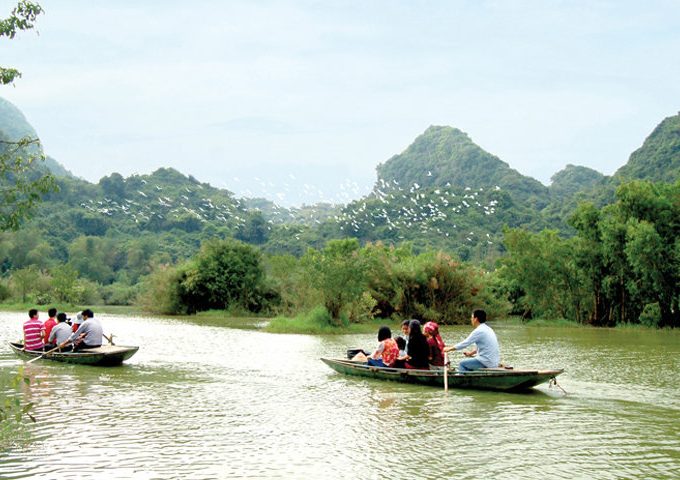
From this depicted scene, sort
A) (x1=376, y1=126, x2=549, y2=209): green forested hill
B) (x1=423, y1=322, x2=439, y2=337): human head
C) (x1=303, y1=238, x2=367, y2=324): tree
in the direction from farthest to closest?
(x1=376, y1=126, x2=549, y2=209): green forested hill → (x1=303, y1=238, x2=367, y2=324): tree → (x1=423, y1=322, x2=439, y2=337): human head

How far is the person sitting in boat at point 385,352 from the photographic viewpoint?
14.6 m

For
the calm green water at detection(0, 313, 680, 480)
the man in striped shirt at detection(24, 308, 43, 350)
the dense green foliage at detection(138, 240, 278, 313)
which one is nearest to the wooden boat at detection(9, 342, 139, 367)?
the calm green water at detection(0, 313, 680, 480)

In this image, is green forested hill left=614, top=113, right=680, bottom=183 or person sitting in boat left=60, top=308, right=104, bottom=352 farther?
green forested hill left=614, top=113, right=680, bottom=183

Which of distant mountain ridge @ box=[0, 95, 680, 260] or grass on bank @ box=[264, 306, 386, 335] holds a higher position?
distant mountain ridge @ box=[0, 95, 680, 260]

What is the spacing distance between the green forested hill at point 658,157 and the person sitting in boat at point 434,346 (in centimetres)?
5417

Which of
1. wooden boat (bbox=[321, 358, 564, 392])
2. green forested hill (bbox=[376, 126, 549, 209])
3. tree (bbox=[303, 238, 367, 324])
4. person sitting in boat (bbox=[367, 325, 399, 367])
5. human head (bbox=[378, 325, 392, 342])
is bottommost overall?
wooden boat (bbox=[321, 358, 564, 392])

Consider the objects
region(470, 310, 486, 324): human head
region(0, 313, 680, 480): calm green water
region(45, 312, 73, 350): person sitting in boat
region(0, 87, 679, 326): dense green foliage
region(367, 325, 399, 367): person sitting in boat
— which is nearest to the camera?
region(0, 313, 680, 480): calm green water

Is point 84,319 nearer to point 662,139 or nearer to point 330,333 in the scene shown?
point 330,333

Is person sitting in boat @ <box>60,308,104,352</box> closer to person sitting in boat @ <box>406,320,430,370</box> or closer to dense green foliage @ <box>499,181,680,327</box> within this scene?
person sitting in boat @ <box>406,320,430,370</box>

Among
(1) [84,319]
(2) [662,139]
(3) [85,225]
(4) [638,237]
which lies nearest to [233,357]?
(1) [84,319]

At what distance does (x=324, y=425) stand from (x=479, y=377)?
4.08m

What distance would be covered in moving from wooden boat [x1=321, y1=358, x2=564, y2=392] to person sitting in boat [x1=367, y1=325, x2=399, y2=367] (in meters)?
0.29

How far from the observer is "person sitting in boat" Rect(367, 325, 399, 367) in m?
14.6

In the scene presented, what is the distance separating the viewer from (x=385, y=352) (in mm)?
14688
